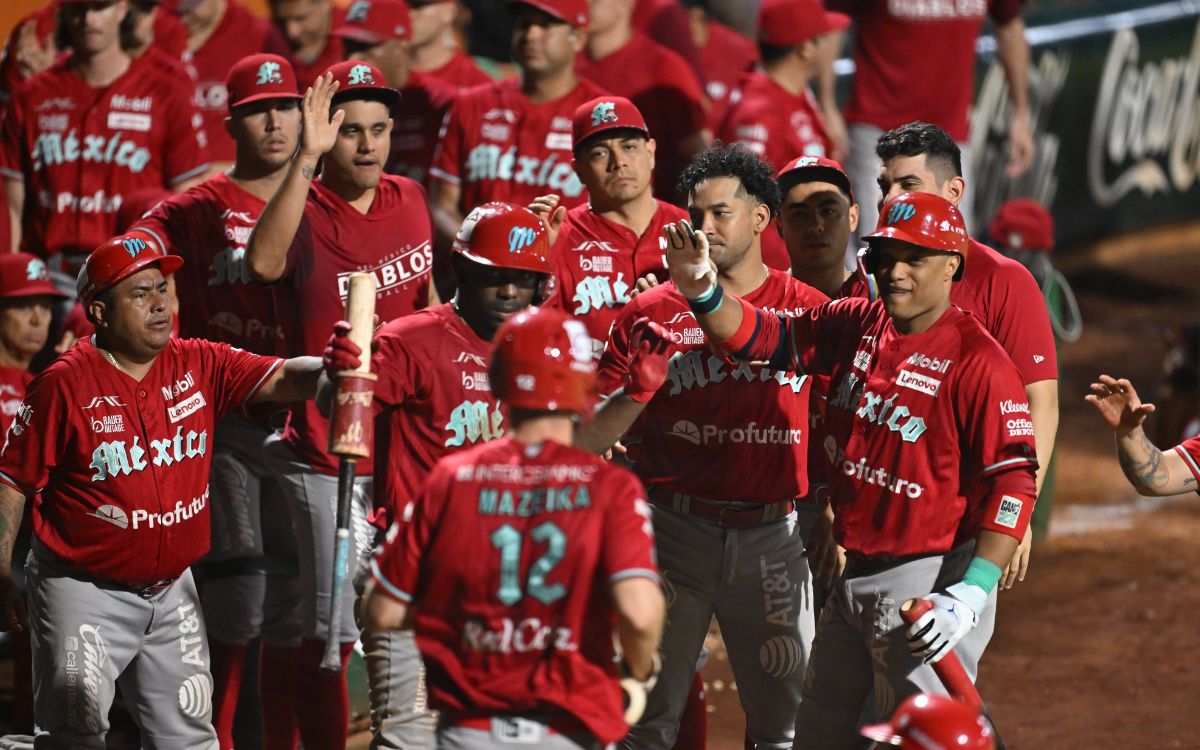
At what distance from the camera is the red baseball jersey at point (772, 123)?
8.55 m

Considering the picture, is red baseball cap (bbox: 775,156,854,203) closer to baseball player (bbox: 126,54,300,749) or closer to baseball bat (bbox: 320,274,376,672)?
baseball player (bbox: 126,54,300,749)

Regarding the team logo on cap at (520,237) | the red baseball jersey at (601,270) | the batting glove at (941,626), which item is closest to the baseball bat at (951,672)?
the batting glove at (941,626)

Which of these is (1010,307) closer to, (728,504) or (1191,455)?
(1191,455)

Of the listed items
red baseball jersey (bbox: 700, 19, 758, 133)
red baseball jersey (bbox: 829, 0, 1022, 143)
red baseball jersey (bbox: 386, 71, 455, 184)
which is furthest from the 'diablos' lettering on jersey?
red baseball jersey (bbox: 700, 19, 758, 133)

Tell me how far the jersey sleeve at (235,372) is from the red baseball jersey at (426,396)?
0.51m

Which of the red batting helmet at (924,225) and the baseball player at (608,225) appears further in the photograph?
the baseball player at (608,225)

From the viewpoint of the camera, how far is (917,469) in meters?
5.01

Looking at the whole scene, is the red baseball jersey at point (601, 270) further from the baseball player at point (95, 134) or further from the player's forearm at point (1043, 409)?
the baseball player at point (95, 134)

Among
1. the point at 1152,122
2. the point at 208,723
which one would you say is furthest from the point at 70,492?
the point at 1152,122

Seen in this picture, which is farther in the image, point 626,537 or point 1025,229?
point 1025,229

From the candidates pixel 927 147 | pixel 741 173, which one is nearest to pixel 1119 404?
pixel 927 147

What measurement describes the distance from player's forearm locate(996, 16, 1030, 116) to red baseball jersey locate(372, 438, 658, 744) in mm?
6298

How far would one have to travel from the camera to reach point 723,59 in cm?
1137

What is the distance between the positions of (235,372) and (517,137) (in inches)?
95.2
